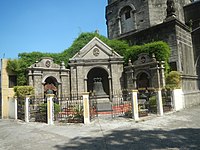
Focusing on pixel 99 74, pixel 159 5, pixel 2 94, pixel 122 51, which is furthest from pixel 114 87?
pixel 159 5

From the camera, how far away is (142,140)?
605 centimetres

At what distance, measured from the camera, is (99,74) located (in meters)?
18.8

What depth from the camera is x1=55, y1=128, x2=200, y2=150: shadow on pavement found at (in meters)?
5.43

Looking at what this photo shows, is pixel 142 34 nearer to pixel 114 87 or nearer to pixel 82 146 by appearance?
pixel 114 87

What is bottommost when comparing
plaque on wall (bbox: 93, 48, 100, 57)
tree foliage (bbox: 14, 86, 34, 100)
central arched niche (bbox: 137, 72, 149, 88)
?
tree foliage (bbox: 14, 86, 34, 100)

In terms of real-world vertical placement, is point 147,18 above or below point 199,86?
above

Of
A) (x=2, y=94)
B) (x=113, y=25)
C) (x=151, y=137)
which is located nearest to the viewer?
(x=151, y=137)

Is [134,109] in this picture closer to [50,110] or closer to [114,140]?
[114,140]

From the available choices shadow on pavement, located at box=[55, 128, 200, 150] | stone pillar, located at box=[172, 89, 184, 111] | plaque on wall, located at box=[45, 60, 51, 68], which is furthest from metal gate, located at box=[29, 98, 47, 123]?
stone pillar, located at box=[172, 89, 184, 111]

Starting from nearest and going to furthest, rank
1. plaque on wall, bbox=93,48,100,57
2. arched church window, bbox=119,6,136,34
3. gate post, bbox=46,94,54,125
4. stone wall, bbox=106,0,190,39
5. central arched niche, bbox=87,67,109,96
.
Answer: gate post, bbox=46,94,54,125
plaque on wall, bbox=93,48,100,57
central arched niche, bbox=87,67,109,96
stone wall, bbox=106,0,190,39
arched church window, bbox=119,6,136,34

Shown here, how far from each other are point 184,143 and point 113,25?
2002 cm

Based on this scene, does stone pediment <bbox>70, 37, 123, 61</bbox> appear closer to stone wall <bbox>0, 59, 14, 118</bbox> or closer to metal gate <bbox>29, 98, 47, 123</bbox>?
stone wall <bbox>0, 59, 14, 118</bbox>

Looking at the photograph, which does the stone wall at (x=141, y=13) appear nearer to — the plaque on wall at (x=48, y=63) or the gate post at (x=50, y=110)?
the plaque on wall at (x=48, y=63)

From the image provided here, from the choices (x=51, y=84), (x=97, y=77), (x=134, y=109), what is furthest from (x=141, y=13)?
(x=134, y=109)
